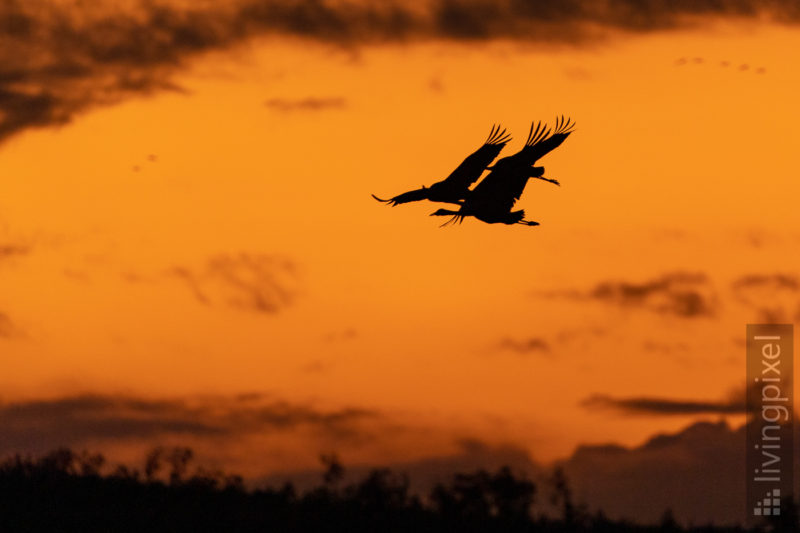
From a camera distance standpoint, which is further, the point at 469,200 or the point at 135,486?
the point at 135,486

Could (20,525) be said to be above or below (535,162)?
below

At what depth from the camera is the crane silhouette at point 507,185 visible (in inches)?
1042

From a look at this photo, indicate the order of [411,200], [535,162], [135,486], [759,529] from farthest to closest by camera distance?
[135,486] < [759,529] < [535,162] < [411,200]

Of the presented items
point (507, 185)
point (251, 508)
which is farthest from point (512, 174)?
point (251, 508)

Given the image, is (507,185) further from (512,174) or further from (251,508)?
(251,508)

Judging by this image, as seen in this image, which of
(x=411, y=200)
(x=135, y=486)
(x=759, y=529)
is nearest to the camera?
(x=411, y=200)

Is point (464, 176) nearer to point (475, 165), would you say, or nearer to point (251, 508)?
point (475, 165)

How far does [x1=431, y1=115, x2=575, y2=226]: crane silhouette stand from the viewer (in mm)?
26469

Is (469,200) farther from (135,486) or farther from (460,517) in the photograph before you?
(135,486)

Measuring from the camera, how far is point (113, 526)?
5184 cm

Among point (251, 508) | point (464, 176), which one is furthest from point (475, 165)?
point (251, 508)

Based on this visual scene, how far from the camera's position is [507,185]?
26797mm

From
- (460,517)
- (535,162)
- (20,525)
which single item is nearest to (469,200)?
(535,162)

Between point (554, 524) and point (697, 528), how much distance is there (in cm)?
469
